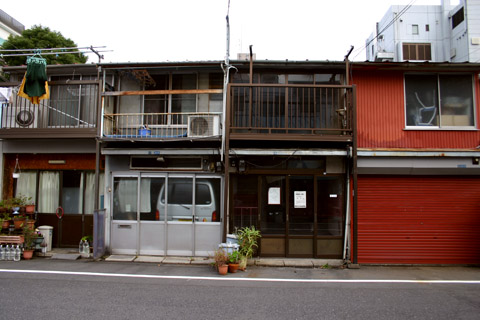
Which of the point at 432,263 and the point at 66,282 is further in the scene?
the point at 432,263

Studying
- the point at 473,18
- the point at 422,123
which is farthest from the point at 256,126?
the point at 473,18

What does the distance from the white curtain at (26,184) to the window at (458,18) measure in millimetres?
33175

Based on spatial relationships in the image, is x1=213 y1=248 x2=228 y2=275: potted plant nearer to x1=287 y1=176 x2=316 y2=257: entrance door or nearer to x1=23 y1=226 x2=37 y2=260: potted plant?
x1=287 y1=176 x2=316 y2=257: entrance door

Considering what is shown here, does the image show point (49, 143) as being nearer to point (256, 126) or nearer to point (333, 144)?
point (256, 126)

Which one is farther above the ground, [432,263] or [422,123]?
[422,123]

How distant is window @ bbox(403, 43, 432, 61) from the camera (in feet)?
89.7

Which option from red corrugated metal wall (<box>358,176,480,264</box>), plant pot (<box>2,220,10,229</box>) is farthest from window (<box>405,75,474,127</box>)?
plant pot (<box>2,220,10,229</box>)

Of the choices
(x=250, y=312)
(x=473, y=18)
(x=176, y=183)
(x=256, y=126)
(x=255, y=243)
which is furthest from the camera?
(x=473, y=18)

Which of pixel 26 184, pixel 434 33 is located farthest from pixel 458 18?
pixel 26 184

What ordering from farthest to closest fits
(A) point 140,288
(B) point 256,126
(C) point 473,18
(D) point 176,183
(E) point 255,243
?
1. (C) point 473,18
2. (D) point 176,183
3. (B) point 256,126
4. (E) point 255,243
5. (A) point 140,288

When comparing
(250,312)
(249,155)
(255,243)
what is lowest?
(250,312)

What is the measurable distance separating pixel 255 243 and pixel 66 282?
4620 mm

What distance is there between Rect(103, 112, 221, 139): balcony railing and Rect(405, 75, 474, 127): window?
5943 millimetres

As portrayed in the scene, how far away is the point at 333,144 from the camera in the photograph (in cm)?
914
